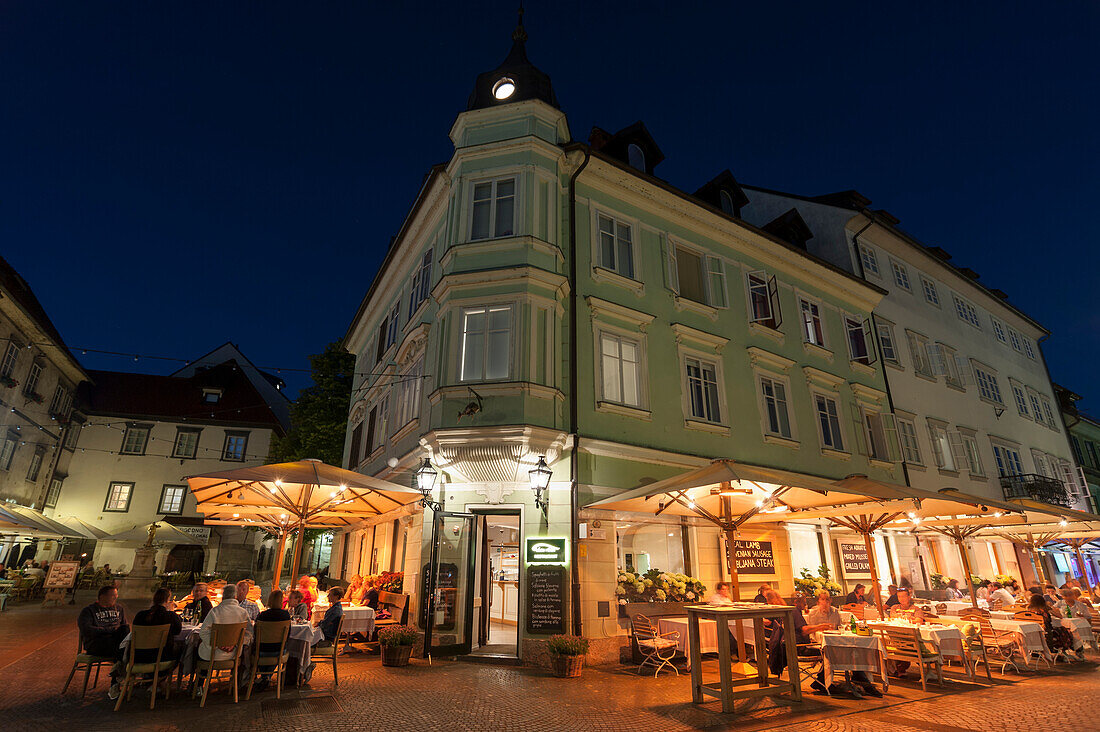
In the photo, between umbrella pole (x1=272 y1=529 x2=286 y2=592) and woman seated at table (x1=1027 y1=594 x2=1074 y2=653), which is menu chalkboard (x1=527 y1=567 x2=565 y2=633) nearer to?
umbrella pole (x1=272 y1=529 x2=286 y2=592)

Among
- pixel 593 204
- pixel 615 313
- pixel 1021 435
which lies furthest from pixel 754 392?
pixel 1021 435

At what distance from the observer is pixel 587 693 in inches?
340

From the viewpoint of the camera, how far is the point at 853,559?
57.0 ft

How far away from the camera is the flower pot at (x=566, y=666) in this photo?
32.5 feet

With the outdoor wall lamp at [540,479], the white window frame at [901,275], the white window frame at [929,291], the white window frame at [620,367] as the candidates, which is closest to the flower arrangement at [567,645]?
the outdoor wall lamp at [540,479]

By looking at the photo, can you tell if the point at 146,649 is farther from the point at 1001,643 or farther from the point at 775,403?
the point at 775,403

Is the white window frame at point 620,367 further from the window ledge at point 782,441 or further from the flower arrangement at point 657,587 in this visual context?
the window ledge at point 782,441

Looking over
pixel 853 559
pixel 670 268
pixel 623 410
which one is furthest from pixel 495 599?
pixel 670 268

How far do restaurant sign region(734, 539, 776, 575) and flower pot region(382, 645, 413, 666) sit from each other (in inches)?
345

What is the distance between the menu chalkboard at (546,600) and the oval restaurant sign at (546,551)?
14 cm

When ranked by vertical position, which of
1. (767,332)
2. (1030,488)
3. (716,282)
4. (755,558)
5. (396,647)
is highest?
(716,282)

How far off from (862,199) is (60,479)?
4442cm

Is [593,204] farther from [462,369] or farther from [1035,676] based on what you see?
[1035,676]

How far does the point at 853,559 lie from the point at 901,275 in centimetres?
1404
